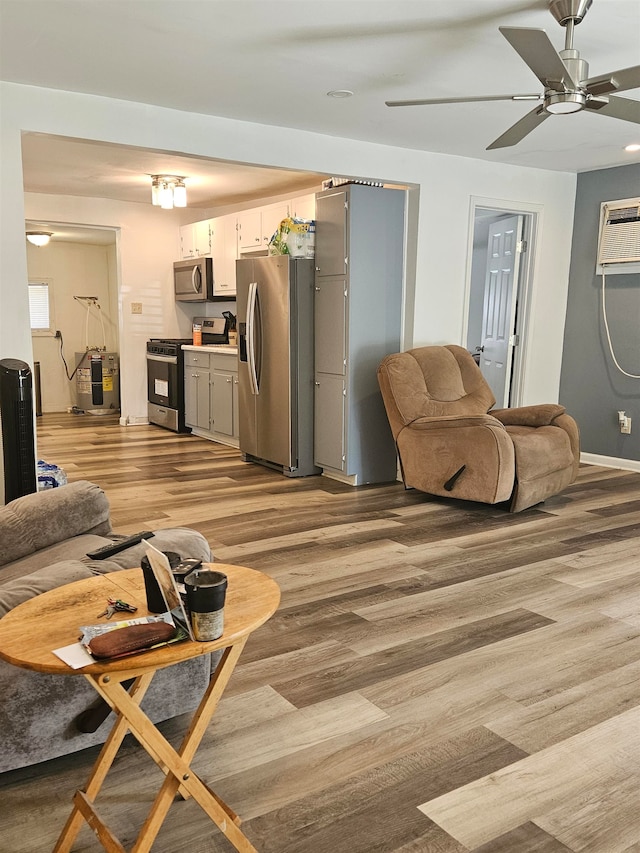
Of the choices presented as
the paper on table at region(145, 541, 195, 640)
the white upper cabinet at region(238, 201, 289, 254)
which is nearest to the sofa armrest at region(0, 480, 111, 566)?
the paper on table at region(145, 541, 195, 640)

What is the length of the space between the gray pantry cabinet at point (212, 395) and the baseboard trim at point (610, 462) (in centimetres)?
315

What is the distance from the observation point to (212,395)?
6.71 metres

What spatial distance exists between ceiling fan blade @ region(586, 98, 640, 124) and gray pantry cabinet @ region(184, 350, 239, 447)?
4.02 meters

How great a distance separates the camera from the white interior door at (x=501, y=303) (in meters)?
5.85

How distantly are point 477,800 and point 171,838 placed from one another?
2.53ft

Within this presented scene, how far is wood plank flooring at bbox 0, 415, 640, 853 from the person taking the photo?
5.47ft

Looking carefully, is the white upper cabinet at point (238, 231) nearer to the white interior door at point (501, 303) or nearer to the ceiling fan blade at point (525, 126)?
the white interior door at point (501, 303)

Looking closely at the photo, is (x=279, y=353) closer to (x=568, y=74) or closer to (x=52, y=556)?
(x=568, y=74)

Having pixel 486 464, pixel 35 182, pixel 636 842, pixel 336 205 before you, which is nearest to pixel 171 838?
pixel 636 842

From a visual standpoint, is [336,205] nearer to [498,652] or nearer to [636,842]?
[498,652]

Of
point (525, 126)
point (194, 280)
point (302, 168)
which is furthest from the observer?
point (194, 280)

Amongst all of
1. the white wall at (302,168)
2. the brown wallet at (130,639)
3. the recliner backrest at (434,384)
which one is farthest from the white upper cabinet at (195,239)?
the brown wallet at (130,639)

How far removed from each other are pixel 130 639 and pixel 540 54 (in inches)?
92.2

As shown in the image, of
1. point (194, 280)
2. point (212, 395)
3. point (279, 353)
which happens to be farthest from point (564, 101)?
point (194, 280)
